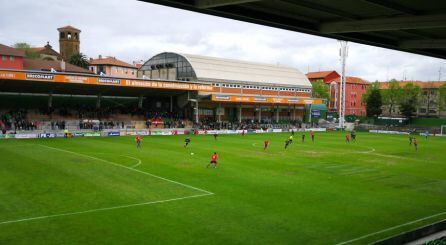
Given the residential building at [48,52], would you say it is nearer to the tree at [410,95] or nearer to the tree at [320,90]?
the tree at [320,90]

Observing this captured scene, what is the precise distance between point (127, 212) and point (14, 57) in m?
65.3

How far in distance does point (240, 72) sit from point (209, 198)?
68940 millimetres

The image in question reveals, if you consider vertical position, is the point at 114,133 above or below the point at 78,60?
below

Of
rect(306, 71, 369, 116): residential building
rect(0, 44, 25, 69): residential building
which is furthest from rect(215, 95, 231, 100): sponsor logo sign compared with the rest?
rect(306, 71, 369, 116): residential building

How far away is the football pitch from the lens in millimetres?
15992

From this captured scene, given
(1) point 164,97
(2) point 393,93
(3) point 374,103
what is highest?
(2) point 393,93

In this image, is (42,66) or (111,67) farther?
(111,67)

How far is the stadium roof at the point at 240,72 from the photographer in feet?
264

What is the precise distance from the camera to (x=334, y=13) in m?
15.5

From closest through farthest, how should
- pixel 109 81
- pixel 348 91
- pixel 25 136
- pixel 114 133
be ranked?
pixel 25 136, pixel 114 133, pixel 109 81, pixel 348 91

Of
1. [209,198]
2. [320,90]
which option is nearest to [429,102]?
[320,90]

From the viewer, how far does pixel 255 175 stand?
94.6 feet

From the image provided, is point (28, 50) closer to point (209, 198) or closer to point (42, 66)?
point (42, 66)

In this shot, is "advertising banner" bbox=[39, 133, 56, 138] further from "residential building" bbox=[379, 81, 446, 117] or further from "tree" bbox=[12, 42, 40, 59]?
"residential building" bbox=[379, 81, 446, 117]
